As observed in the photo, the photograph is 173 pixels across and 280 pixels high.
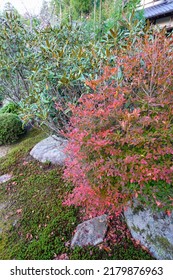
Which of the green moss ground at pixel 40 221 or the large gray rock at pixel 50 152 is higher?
the large gray rock at pixel 50 152

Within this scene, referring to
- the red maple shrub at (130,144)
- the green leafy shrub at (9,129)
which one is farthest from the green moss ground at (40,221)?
the green leafy shrub at (9,129)

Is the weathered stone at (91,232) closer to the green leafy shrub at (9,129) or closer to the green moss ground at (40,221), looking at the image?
the green moss ground at (40,221)

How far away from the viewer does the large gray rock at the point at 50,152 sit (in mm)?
2723

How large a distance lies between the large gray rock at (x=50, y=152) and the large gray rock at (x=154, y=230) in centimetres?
142

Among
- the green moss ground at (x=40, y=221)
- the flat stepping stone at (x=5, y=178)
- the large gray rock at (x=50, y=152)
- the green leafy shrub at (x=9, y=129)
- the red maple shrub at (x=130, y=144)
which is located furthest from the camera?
the green leafy shrub at (x=9, y=129)

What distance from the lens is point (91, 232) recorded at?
5.42 feet

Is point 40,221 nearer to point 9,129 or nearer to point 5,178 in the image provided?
point 5,178

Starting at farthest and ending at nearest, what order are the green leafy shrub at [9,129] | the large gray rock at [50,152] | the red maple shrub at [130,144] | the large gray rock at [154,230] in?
the green leafy shrub at [9,129] → the large gray rock at [50,152] → the large gray rock at [154,230] → the red maple shrub at [130,144]

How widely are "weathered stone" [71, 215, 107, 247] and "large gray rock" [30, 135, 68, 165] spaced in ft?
3.67

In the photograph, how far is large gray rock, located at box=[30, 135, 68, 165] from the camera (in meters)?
2.72

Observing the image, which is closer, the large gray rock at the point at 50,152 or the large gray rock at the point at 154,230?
the large gray rock at the point at 154,230

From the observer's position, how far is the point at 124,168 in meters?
1.17

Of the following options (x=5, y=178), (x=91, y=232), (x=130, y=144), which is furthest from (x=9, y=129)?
(x=130, y=144)
